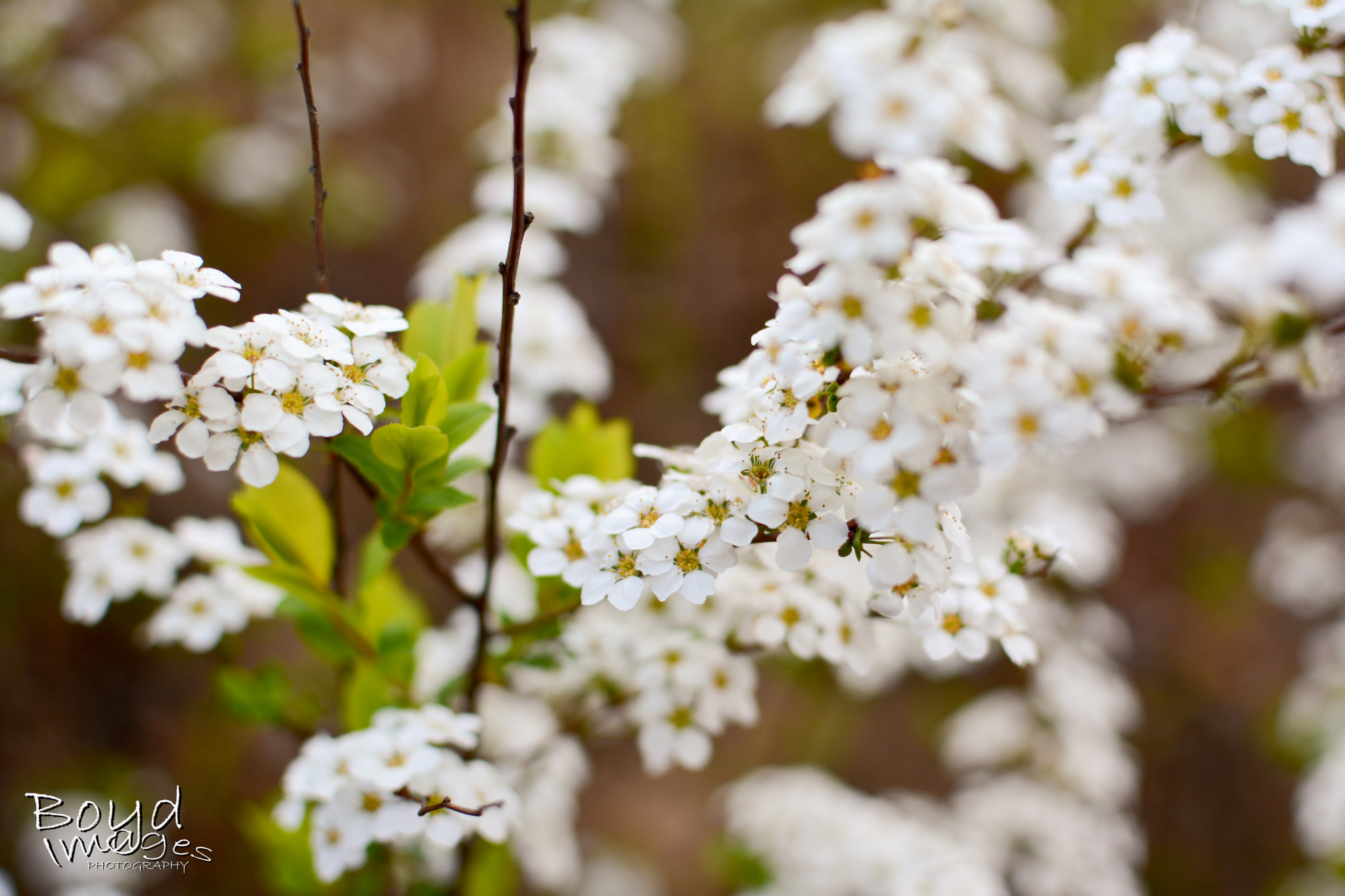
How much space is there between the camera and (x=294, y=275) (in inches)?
150

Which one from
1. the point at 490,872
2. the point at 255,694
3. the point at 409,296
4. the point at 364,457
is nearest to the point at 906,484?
the point at 364,457

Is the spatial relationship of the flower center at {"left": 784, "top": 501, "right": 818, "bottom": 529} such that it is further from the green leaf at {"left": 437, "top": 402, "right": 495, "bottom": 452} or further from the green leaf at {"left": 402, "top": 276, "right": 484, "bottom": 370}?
the green leaf at {"left": 402, "top": 276, "right": 484, "bottom": 370}

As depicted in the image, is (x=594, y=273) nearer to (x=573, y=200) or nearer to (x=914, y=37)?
(x=573, y=200)

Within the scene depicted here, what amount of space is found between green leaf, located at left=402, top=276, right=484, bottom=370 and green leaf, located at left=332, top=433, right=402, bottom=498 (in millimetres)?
196

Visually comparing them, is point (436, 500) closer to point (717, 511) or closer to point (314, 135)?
point (717, 511)

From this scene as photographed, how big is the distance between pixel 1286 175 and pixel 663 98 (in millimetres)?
2761

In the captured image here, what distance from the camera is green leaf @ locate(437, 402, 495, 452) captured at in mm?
1037

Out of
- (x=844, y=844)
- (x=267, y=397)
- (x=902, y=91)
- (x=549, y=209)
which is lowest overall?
(x=844, y=844)

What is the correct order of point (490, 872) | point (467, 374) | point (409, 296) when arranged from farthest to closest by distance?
1. point (409, 296)
2. point (490, 872)
3. point (467, 374)

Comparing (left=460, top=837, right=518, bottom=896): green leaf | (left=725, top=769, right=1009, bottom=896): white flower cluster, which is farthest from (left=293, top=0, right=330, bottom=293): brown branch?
(left=725, top=769, right=1009, bottom=896): white flower cluster

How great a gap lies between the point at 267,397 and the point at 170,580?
701mm

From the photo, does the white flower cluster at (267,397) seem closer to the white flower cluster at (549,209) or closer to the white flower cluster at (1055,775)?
the white flower cluster at (549,209)

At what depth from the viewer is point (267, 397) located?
0.88 meters

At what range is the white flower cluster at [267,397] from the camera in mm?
871
